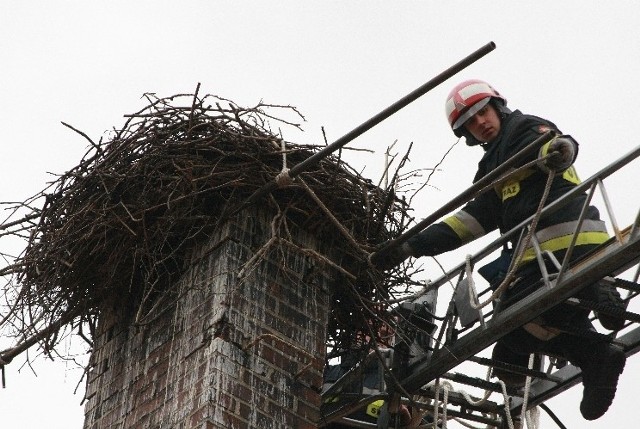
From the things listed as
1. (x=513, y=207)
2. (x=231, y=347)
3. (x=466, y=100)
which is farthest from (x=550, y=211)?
(x=231, y=347)

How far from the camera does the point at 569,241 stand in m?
7.09

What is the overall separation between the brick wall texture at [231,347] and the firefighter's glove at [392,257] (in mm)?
297

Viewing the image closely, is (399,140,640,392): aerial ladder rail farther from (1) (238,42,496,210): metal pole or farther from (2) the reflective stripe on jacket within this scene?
(1) (238,42,496,210): metal pole

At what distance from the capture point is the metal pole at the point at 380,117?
20.0ft

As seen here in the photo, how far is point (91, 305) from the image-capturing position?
8.13 m

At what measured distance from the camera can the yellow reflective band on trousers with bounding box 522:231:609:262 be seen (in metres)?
7.05

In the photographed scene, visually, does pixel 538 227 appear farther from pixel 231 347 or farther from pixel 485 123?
pixel 231 347

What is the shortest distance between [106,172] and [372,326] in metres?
1.83

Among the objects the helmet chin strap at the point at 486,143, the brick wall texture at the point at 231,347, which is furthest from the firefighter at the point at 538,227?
the brick wall texture at the point at 231,347

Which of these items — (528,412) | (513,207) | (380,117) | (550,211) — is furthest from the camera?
(528,412)

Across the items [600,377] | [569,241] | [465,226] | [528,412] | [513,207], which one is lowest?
[600,377]

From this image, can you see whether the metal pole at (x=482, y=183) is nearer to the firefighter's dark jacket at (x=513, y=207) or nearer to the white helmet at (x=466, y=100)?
the firefighter's dark jacket at (x=513, y=207)

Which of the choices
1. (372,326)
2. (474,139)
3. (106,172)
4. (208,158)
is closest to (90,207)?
(106,172)

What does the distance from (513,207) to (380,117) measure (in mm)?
1350
